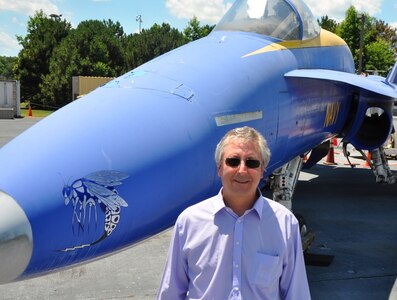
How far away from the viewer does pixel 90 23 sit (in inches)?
2239

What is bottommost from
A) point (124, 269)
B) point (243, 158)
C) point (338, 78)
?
point (124, 269)

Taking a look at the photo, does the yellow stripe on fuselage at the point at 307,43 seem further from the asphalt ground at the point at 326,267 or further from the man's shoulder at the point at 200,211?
the man's shoulder at the point at 200,211

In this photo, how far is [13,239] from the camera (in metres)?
2.32

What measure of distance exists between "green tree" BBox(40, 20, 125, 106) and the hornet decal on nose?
40799 mm

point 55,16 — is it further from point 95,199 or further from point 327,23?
point 95,199

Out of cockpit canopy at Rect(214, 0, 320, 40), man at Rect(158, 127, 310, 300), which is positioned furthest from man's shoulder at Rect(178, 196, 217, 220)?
cockpit canopy at Rect(214, 0, 320, 40)

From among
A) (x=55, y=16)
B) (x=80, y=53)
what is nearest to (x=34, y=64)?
(x=80, y=53)

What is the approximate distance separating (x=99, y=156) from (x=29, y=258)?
0.68m

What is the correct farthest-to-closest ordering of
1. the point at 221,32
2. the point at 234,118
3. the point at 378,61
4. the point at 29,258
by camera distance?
1. the point at 378,61
2. the point at 221,32
3. the point at 234,118
4. the point at 29,258

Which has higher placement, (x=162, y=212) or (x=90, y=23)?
(x=90, y=23)

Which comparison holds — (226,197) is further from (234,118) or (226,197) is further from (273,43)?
(273,43)

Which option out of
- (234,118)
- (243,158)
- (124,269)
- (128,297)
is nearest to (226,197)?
(243,158)

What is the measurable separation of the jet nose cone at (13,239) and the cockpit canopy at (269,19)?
3217 mm

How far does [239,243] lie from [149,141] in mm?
1239
